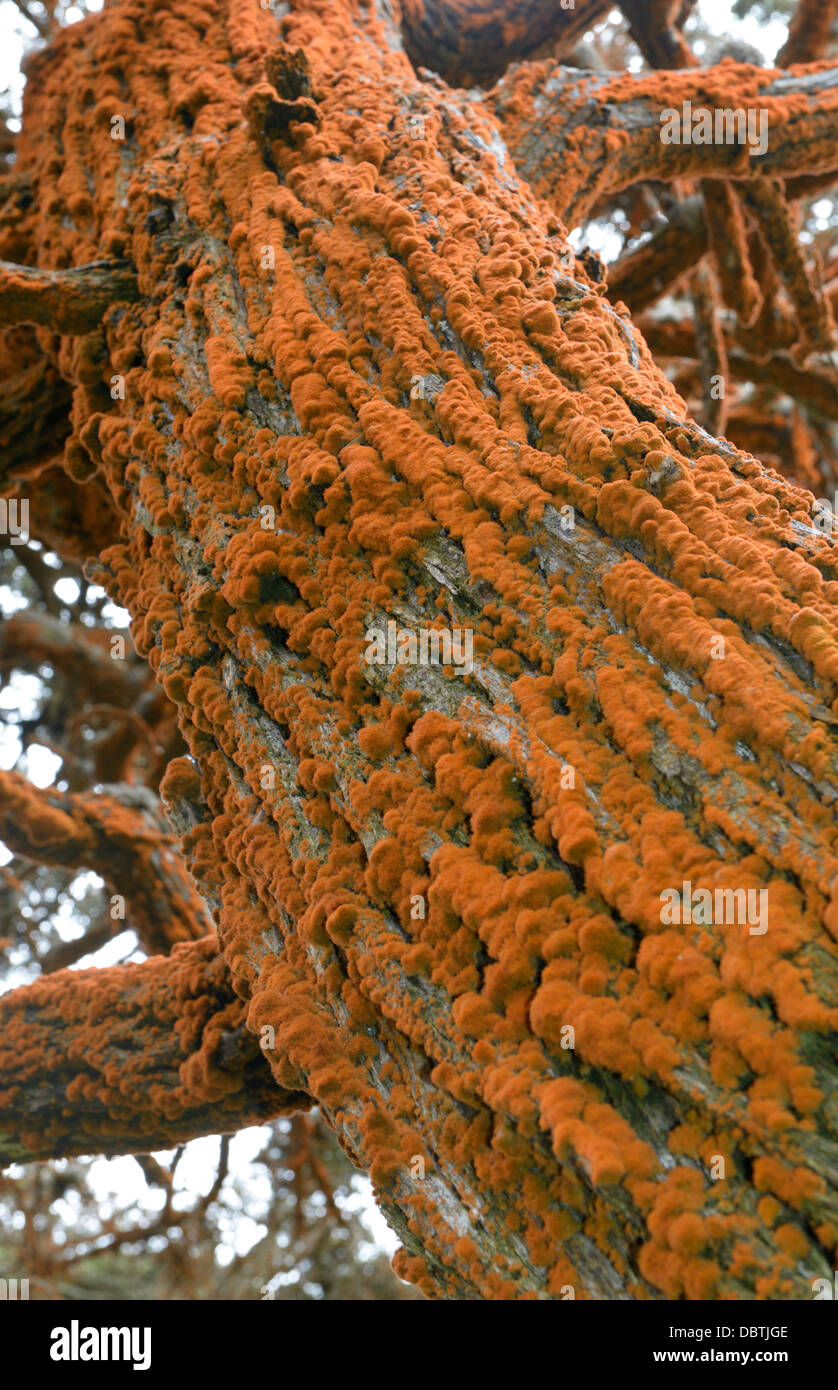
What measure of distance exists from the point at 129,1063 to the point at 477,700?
1.53 m

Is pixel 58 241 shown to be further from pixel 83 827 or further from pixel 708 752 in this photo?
pixel 708 752

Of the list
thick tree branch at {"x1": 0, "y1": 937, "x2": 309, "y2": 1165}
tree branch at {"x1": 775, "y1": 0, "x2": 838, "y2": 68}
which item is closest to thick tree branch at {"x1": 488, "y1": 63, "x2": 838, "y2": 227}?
tree branch at {"x1": 775, "y1": 0, "x2": 838, "y2": 68}

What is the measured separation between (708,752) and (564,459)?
0.60 m

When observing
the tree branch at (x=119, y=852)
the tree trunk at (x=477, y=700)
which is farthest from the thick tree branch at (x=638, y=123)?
the tree branch at (x=119, y=852)

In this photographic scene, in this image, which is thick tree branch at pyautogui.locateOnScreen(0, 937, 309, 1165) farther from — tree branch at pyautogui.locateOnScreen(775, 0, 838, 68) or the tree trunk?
tree branch at pyautogui.locateOnScreen(775, 0, 838, 68)

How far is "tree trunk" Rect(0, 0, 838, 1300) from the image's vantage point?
104 cm

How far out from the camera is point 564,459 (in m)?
1.52

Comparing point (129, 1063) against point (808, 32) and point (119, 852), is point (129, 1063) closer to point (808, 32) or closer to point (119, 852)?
point (119, 852)

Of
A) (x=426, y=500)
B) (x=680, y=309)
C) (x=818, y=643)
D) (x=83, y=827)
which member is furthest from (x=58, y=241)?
(x=680, y=309)

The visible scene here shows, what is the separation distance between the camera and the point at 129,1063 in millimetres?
2275

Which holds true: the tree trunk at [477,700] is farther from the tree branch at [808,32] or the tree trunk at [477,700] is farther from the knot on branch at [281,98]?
the tree branch at [808,32]

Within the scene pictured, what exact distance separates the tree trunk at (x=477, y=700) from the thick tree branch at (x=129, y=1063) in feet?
1.79

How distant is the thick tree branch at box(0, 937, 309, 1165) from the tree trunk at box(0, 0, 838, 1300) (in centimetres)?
55

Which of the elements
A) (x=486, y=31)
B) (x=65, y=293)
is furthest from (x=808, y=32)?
(x=65, y=293)
